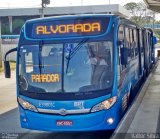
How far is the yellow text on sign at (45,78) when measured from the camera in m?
8.18

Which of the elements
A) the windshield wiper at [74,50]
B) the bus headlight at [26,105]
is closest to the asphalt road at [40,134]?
the bus headlight at [26,105]

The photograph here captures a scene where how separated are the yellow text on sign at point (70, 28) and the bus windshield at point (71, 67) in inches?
12.7

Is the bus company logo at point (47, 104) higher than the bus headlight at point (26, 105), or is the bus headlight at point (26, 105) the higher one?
the bus company logo at point (47, 104)

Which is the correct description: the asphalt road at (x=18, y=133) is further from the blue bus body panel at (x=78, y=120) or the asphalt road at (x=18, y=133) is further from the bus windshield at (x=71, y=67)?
the bus windshield at (x=71, y=67)

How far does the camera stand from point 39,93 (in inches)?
326

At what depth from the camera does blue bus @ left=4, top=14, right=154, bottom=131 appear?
26.3 ft

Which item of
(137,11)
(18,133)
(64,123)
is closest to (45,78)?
(64,123)

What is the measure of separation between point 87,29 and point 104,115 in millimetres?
1934

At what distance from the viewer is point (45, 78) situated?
8273mm

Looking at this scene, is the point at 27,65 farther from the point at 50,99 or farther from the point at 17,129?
the point at 17,129

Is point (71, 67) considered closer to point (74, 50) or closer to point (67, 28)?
point (74, 50)

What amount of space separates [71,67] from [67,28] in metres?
0.94

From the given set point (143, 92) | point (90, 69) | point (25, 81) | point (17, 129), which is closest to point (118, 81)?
point (90, 69)

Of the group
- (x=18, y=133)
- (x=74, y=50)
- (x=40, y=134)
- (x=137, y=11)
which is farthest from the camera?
(x=137, y=11)
